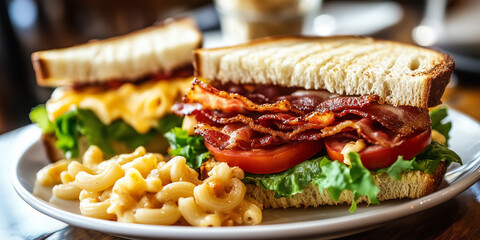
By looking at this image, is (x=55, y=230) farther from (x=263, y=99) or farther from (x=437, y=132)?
(x=437, y=132)

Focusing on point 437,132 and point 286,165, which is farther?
point 437,132

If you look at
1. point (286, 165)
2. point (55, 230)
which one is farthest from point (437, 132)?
point (55, 230)

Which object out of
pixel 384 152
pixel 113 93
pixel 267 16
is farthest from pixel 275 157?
pixel 267 16

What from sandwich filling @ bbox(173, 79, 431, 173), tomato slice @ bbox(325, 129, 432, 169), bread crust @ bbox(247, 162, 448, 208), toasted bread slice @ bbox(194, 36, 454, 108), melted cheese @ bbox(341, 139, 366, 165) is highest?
toasted bread slice @ bbox(194, 36, 454, 108)

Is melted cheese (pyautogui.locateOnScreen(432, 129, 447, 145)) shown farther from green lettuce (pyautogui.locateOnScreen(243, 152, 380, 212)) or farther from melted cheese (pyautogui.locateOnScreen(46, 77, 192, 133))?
melted cheese (pyautogui.locateOnScreen(46, 77, 192, 133))


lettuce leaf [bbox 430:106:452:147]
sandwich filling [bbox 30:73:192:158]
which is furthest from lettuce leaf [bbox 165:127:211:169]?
lettuce leaf [bbox 430:106:452:147]

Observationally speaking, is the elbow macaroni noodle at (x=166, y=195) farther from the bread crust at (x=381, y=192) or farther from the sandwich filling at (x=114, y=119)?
the sandwich filling at (x=114, y=119)
